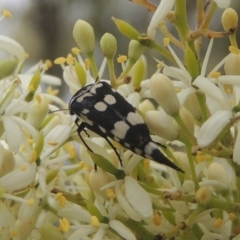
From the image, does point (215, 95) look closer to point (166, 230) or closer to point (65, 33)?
point (166, 230)

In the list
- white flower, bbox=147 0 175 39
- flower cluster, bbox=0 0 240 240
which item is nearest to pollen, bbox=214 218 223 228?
flower cluster, bbox=0 0 240 240

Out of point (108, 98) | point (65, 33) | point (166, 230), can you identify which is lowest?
point (65, 33)

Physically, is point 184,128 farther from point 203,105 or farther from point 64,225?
point 64,225

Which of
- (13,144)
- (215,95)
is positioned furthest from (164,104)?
(13,144)

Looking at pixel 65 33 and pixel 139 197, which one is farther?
pixel 65 33

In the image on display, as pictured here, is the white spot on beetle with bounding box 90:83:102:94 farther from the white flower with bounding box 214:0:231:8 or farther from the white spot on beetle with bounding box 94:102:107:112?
the white flower with bounding box 214:0:231:8

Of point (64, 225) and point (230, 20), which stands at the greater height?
point (230, 20)

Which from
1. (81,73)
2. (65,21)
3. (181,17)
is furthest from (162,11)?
(65,21)
